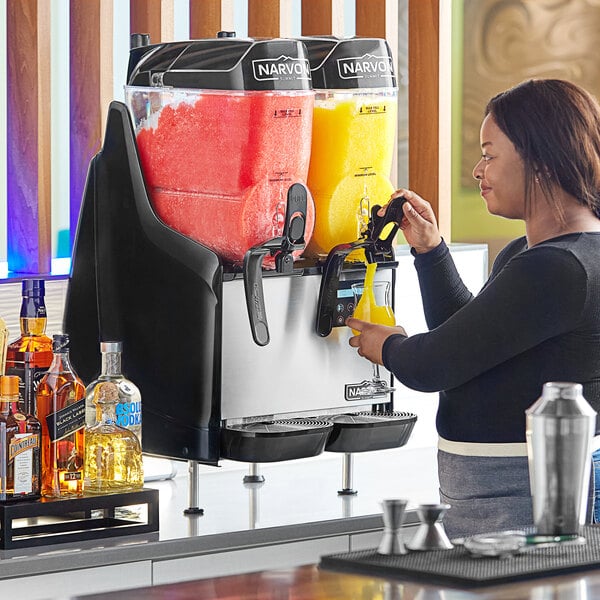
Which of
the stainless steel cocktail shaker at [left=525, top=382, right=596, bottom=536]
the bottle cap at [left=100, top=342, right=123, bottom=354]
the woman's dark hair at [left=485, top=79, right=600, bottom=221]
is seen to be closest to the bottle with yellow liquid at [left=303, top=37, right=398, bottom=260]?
the woman's dark hair at [left=485, top=79, right=600, bottom=221]

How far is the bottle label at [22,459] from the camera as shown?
1.96 meters

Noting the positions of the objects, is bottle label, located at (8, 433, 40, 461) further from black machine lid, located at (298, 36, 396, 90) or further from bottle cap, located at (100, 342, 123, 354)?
black machine lid, located at (298, 36, 396, 90)

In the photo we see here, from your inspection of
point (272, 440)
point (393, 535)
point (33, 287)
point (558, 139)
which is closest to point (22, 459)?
point (33, 287)

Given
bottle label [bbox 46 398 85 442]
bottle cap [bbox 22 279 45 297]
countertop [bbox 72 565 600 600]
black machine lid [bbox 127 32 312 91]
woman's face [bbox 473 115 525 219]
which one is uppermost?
black machine lid [bbox 127 32 312 91]

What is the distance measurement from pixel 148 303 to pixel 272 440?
11.4 inches

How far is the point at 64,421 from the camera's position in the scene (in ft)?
6.63

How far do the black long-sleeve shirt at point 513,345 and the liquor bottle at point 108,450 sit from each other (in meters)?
0.42

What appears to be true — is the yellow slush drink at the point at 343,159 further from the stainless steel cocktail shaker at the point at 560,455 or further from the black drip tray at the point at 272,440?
the stainless steel cocktail shaker at the point at 560,455

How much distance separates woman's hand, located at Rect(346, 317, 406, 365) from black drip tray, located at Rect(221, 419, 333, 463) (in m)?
0.14

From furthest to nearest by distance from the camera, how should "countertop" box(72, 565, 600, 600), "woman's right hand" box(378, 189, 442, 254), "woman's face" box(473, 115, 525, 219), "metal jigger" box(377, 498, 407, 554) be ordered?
1. "woman's right hand" box(378, 189, 442, 254)
2. "woman's face" box(473, 115, 525, 219)
3. "metal jigger" box(377, 498, 407, 554)
4. "countertop" box(72, 565, 600, 600)

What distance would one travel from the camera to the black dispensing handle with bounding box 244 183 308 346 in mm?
2039

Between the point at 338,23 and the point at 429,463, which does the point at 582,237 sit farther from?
the point at 338,23

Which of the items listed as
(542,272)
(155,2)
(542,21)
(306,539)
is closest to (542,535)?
(542,272)

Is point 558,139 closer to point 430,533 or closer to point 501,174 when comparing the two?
point 501,174
